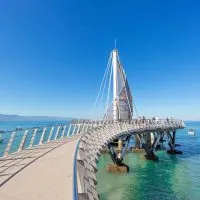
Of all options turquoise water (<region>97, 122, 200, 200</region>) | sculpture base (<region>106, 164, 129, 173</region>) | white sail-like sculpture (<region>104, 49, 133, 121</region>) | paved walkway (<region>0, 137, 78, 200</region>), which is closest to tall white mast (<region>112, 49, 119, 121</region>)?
white sail-like sculpture (<region>104, 49, 133, 121</region>)

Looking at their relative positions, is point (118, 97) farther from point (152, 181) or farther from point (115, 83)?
point (152, 181)

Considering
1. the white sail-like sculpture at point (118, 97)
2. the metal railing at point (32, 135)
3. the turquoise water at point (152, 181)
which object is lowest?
the turquoise water at point (152, 181)

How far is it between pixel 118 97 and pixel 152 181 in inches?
917

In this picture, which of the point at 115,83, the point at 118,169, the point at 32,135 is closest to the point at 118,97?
the point at 115,83

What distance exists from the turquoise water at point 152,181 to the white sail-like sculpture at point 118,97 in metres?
12.9

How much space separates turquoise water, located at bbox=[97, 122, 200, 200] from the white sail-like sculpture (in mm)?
12857

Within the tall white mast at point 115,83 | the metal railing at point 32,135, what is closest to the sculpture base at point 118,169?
the metal railing at point 32,135

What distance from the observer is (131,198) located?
58.1ft

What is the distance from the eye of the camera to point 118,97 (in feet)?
146

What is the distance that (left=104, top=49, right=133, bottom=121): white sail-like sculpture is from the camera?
44.1 meters

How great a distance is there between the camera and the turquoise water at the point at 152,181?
61.0ft

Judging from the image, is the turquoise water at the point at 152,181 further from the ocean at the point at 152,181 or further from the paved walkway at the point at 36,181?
the paved walkway at the point at 36,181

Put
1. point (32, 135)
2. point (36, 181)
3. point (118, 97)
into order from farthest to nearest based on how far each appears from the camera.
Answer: point (118, 97), point (32, 135), point (36, 181)

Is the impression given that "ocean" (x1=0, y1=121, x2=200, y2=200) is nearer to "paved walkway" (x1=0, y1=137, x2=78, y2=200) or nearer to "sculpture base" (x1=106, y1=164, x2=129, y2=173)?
"sculpture base" (x1=106, y1=164, x2=129, y2=173)
